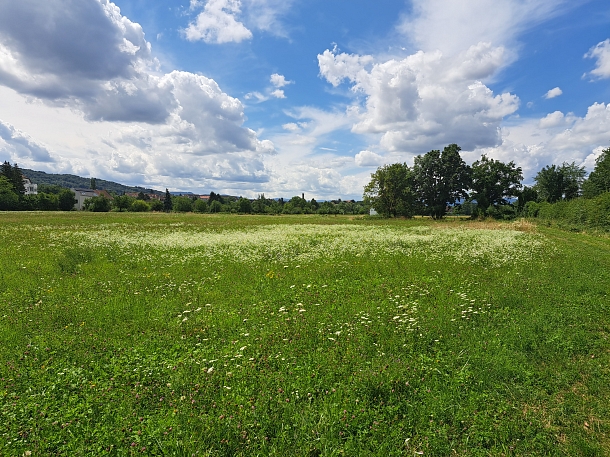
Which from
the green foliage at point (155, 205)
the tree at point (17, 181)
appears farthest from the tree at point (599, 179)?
the tree at point (17, 181)

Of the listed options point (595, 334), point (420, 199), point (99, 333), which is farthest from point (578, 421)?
point (420, 199)

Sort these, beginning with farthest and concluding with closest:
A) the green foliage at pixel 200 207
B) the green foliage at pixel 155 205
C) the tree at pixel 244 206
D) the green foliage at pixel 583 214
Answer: the green foliage at pixel 155 205 → the green foliage at pixel 200 207 → the tree at pixel 244 206 → the green foliage at pixel 583 214

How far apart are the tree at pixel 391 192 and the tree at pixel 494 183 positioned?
57.0 feet

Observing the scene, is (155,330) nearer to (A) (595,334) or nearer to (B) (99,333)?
(B) (99,333)

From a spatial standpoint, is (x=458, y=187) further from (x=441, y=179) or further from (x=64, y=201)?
(x=64, y=201)

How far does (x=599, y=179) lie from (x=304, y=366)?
78714 mm

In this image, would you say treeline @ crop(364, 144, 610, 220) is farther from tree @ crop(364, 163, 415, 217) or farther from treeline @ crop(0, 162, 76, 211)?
treeline @ crop(0, 162, 76, 211)

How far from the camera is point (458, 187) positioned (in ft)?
265

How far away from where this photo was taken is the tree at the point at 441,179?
7944 centimetres

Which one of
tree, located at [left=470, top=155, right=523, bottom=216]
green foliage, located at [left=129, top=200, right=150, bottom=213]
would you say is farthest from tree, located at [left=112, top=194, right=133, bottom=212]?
tree, located at [left=470, top=155, right=523, bottom=216]

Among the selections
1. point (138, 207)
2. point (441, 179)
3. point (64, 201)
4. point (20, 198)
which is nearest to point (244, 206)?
point (138, 207)

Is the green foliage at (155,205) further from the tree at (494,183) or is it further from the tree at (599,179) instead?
the tree at (599,179)

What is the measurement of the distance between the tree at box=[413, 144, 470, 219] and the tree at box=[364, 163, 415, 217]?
5.22 metres

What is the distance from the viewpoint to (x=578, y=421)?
16.2 feet
